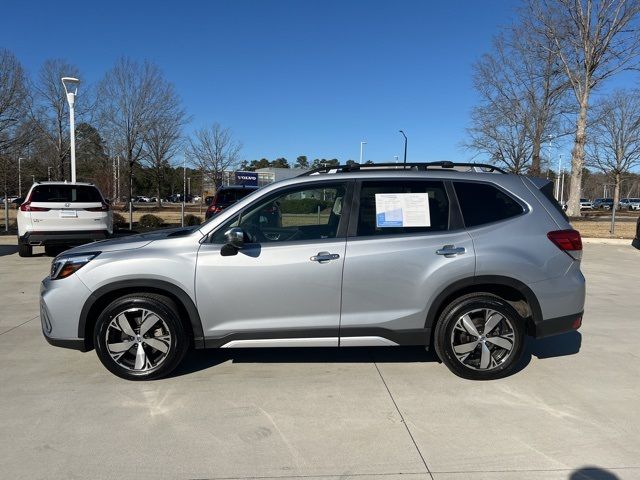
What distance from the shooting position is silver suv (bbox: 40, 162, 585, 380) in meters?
4.11

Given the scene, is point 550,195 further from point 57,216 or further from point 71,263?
point 57,216

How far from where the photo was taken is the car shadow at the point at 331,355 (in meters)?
4.81

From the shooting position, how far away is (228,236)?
13.3ft

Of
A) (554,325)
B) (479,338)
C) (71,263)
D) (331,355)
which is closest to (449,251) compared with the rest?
(479,338)

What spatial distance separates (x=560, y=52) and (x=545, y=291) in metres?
28.4

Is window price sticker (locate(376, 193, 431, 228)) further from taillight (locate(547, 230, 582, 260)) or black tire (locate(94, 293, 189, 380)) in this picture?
black tire (locate(94, 293, 189, 380))

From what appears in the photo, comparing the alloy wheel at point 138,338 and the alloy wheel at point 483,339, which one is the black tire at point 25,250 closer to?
the alloy wheel at point 138,338

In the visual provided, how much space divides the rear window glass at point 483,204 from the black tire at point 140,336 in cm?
265

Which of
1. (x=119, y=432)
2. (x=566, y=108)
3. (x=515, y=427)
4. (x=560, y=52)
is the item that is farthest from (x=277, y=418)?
(x=566, y=108)

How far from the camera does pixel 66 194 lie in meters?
10.7

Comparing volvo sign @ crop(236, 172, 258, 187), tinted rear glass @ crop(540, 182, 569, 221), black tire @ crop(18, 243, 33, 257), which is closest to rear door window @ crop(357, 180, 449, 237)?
tinted rear glass @ crop(540, 182, 569, 221)

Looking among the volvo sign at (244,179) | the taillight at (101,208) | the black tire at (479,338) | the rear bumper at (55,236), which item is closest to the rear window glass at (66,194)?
the taillight at (101,208)

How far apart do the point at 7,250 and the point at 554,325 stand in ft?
43.9

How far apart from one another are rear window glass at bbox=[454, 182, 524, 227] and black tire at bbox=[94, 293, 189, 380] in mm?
2646
